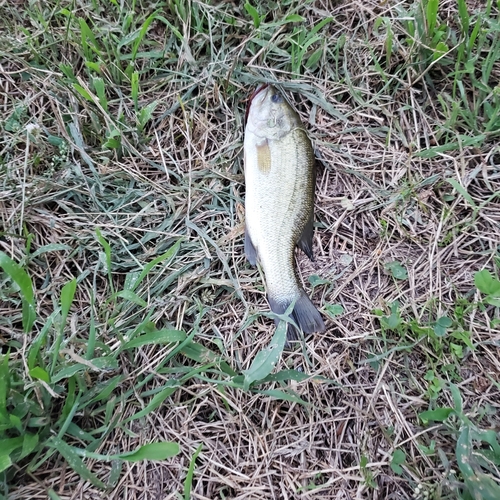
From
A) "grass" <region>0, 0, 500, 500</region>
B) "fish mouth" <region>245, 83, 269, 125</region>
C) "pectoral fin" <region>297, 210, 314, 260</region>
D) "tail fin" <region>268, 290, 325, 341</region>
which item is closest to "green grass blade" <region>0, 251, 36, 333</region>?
"grass" <region>0, 0, 500, 500</region>

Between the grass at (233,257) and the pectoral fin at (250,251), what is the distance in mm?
62

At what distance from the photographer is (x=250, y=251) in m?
2.33

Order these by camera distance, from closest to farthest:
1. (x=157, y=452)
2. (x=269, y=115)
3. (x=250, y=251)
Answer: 1. (x=157, y=452)
2. (x=250, y=251)
3. (x=269, y=115)

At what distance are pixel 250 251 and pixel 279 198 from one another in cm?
35

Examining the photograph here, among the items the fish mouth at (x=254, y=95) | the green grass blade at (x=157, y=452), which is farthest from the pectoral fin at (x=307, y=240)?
the green grass blade at (x=157, y=452)

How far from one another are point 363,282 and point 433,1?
65.9 inches

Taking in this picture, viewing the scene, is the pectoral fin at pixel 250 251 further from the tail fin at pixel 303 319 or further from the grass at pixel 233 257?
the tail fin at pixel 303 319

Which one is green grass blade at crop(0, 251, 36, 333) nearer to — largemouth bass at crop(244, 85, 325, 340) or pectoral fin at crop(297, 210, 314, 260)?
largemouth bass at crop(244, 85, 325, 340)

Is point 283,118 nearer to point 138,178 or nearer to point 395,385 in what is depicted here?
point 138,178

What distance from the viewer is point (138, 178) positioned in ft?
8.16

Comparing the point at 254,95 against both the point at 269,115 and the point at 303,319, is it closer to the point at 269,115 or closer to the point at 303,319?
the point at 269,115

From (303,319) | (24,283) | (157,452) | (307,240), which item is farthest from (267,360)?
(24,283)

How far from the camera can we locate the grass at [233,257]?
1.91 m

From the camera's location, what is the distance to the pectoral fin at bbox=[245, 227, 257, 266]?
7.60 feet
